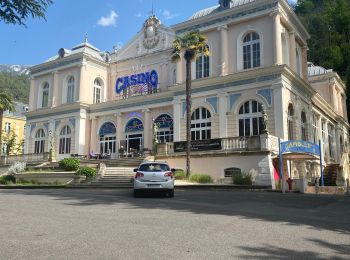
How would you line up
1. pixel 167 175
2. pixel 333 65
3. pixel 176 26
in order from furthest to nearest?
pixel 333 65 → pixel 176 26 → pixel 167 175

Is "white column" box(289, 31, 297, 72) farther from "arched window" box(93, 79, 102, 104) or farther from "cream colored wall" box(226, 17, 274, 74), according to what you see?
"arched window" box(93, 79, 102, 104)

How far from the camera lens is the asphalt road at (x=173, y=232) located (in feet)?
19.7

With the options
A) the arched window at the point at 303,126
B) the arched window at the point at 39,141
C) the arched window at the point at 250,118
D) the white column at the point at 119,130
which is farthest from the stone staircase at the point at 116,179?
the arched window at the point at 39,141

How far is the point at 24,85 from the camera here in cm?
10875

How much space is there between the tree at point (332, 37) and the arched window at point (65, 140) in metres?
35.1

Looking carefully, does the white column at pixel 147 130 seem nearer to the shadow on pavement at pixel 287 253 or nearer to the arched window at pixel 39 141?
the arched window at pixel 39 141

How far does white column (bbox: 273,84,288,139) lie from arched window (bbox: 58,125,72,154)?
22.0m

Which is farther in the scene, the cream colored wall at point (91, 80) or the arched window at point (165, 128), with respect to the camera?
the cream colored wall at point (91, 80)

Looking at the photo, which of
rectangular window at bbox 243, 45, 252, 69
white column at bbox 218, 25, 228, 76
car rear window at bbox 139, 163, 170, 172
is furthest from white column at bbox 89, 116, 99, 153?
car rear window at bbox 139, 163, 170, 172

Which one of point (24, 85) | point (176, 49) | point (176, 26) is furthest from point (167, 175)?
point (24, 85)

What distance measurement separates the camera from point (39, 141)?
42.5m

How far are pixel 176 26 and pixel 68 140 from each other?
16652 mm

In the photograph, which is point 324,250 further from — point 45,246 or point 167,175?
point 167,175

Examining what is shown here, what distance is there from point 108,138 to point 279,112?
18.5 meters
